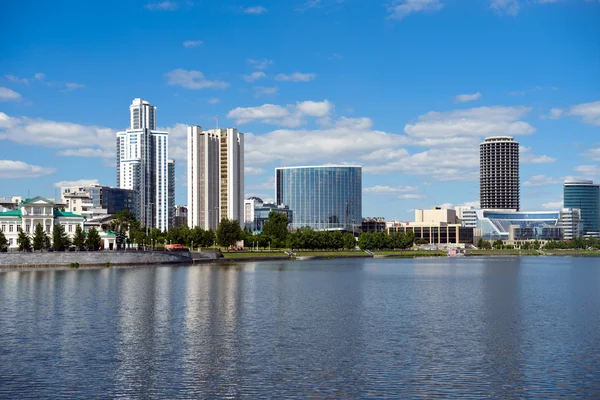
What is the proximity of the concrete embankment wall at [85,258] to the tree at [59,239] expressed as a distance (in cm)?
724

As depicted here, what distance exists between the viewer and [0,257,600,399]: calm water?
3941 cm

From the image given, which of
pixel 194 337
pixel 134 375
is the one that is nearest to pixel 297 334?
pixel 194 337

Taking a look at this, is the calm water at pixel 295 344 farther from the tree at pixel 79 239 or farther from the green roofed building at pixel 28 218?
the green roofed building at pixel 28 218

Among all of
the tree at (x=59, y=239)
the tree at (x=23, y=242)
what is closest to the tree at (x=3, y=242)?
the tree at (x=23, y=242)

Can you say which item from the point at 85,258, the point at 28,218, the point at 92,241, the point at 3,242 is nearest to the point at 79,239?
the point at 92,241

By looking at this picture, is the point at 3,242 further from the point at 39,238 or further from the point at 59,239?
the point at 59,239

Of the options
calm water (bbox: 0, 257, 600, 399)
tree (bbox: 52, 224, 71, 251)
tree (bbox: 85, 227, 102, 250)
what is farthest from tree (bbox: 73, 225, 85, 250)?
calm water (bbox: 0, 257, 600, 399)

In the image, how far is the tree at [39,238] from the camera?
6063 inches

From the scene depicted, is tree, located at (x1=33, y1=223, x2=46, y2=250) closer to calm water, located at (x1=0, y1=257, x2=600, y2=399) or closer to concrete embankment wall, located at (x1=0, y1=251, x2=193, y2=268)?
concrete embankment wall, located at (x1=0, y1=251, x2=193, y2=268)

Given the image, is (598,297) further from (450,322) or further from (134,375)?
(134,375)

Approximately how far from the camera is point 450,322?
211ft

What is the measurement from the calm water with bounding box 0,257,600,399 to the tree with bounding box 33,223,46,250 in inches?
2508

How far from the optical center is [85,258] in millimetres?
152375

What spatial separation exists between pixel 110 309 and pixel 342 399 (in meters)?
41.3
